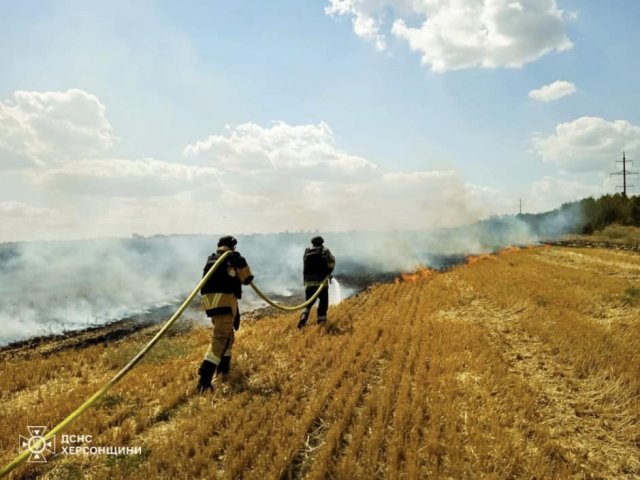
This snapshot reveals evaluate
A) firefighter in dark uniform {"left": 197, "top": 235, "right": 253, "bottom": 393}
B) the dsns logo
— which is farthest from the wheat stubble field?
firefighter in dark uniform {"left": 197, "top": 235, "right": 253, "bottom": 393}

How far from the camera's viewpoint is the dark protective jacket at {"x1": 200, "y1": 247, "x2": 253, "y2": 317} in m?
7.68

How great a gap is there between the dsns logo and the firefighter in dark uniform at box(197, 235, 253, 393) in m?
2.40

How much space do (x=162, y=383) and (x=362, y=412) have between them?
423cm

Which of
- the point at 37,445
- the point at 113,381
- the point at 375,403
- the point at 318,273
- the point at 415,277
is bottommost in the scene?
the point at 415,277

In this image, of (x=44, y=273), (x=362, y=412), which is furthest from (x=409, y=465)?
(x=44, y=273)

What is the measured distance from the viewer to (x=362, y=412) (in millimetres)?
5988

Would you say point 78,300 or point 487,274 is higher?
point 487,274

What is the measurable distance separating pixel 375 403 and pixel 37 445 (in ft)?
15.0

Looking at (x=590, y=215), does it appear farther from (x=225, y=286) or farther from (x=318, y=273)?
(x=225, y=286)

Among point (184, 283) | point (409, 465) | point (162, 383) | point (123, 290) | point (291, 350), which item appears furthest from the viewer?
point (184, 283)

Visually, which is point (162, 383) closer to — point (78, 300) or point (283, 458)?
point (283, 458)

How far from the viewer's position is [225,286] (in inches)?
305

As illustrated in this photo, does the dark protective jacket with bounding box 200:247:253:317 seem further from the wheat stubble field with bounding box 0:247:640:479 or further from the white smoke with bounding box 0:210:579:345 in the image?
the white smoke with bounding box 0:210:579:345

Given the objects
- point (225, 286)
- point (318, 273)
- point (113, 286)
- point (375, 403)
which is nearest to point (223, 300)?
point (225, 286)
